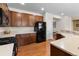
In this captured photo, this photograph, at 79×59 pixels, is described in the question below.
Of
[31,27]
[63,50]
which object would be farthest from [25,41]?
[63,50]

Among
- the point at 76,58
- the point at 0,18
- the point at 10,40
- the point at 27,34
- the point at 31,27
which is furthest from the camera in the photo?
the point at 31,27

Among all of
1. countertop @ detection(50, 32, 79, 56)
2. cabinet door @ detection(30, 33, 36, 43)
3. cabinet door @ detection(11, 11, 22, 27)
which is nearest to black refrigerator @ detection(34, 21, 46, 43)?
cabinet door @ detection(30, 33, 36, 43)

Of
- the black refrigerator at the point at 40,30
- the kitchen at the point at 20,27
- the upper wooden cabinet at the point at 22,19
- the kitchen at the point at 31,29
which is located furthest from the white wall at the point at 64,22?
the black refrigerator at the point at 40,30

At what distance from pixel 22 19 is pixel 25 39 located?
0.94m

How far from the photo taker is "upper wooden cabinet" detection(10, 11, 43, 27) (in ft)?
11.4

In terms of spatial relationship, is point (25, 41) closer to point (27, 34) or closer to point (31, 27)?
point (27, 34)

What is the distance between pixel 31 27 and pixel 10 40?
2356mm

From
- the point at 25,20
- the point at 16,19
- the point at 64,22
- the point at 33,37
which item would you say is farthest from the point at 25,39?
the point at 64,22

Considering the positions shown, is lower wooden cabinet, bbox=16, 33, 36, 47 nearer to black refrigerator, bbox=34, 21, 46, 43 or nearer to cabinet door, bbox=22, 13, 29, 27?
black refrigerator, bbox=34, 21, 46, 43

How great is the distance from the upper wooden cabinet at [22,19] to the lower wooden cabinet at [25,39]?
20.0 inches

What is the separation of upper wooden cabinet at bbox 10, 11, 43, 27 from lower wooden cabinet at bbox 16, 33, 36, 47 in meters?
0.51

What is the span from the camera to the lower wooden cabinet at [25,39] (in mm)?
3740

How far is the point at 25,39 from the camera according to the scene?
4.08 meters

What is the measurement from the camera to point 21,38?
151 inches
